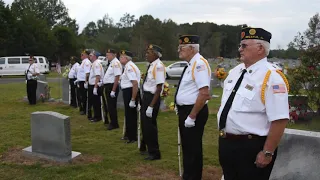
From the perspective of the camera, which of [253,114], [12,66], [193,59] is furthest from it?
[12,66]

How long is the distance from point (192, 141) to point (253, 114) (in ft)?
5.97

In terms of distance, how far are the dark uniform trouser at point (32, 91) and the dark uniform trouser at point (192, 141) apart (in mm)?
9762

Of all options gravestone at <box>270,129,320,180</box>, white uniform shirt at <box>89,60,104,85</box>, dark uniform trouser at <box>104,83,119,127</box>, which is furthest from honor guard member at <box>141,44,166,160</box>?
white uniform shirt at <box>89,60,104,85</box>

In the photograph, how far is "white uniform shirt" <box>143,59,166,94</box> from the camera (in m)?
6.00

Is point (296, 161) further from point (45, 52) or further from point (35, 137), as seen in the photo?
point (45, 52)

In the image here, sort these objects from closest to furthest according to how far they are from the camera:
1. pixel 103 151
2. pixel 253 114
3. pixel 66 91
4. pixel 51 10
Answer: pixel 253 114 → pixel 103 151 → pixel 66 91 → pixel 51 10

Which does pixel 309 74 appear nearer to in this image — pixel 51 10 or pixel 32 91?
pixel 32 91

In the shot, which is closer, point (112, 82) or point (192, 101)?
point (192, 101)

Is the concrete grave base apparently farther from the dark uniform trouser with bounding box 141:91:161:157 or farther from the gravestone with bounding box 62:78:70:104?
the gravestone with bounding box 62:78:70:104

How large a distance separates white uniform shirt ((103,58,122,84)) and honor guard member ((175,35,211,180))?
12.1 ft

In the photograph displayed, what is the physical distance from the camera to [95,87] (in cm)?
955

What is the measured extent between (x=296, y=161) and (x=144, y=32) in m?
68.2

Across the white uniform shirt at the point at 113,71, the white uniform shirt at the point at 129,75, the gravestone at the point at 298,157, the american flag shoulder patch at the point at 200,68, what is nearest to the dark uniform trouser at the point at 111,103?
the white uniform shirt at the point at 113,71

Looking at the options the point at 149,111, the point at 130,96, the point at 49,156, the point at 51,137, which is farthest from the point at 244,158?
the point at 130,96
